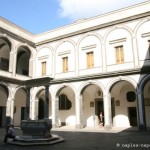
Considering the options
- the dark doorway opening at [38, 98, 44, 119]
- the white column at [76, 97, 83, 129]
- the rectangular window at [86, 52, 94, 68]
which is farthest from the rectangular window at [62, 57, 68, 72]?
the dark doorway opening at [38, 98, 44, 119]

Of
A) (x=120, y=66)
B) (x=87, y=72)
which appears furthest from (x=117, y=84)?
(x=87, y=72)

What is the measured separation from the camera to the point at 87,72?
724 inches

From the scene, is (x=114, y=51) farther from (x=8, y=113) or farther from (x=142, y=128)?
(x=8, y=113)

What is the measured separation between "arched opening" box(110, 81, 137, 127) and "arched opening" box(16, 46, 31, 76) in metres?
10.0

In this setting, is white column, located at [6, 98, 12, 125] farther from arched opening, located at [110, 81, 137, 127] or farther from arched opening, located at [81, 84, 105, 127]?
arched opening, located at [110, 81, 137, 127]

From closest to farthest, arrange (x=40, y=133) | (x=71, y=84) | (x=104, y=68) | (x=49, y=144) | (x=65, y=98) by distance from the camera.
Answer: (x=49, y=144) < (x=40, y=133) < (x=104, y=68) < (x=71, y=84) < (x=65, y=98)

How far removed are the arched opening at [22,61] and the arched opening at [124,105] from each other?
10.0m

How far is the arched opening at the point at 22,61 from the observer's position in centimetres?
2238

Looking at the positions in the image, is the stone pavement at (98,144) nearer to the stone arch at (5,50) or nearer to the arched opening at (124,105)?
the arched opening at (124,105)

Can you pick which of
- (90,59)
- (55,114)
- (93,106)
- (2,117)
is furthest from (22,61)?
(93,106)

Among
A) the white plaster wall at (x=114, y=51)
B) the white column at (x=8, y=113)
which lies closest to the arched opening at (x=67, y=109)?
the white column at (x=8, y=113)

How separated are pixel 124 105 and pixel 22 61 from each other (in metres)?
12.2

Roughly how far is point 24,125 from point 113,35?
430 inches

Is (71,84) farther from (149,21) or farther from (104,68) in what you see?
(149,21)
